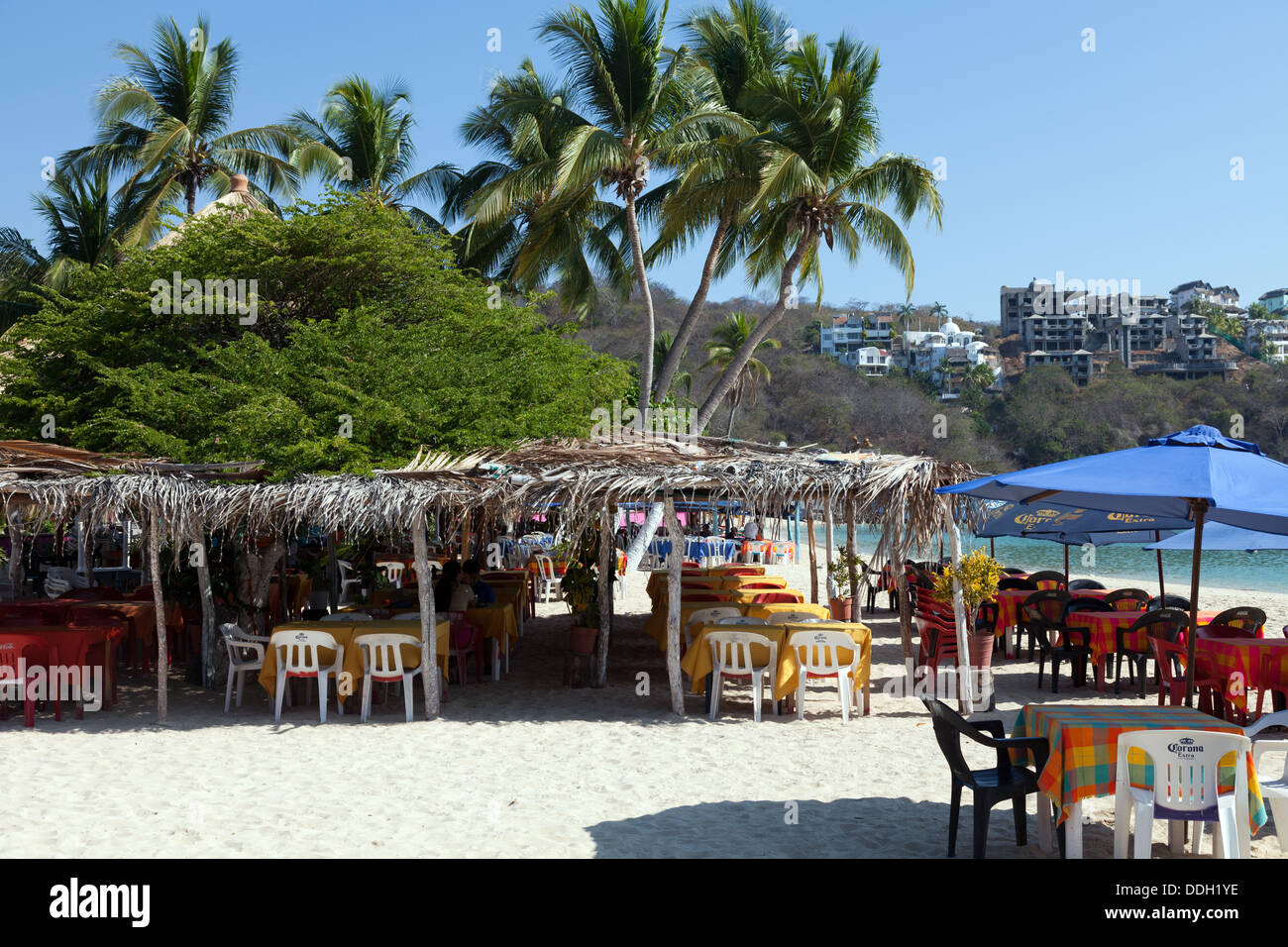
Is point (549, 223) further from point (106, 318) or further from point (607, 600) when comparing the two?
point (607, 600)

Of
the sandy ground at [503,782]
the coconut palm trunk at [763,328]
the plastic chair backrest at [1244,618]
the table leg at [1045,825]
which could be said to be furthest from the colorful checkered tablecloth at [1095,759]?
the coconut palm trunk at [763,328]

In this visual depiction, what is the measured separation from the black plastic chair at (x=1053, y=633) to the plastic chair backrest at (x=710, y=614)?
349 cm

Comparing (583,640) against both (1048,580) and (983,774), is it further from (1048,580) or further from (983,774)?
(1048,580)

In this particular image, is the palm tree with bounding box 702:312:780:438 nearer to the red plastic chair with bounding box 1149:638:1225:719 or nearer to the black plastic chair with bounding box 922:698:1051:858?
the red plastic chair with bounding box 1149:638:1225:719

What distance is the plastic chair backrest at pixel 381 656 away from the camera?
9.60 metres

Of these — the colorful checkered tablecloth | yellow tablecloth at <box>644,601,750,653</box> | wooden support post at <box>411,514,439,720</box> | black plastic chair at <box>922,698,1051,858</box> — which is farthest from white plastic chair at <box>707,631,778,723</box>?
the colorful checkered tablecloth

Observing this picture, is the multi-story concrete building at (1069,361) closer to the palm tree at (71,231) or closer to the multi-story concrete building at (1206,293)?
the multi-story concrete building at (1206,293)

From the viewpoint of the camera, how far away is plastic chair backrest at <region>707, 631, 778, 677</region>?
948cm

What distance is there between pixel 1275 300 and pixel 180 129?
180 m

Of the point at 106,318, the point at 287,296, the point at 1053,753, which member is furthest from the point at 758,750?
the point at 106,318

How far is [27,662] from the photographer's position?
376 inches

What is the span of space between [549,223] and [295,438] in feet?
38.3

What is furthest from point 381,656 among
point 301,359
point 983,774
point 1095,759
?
point 1095,759

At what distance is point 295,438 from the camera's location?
11.7m
